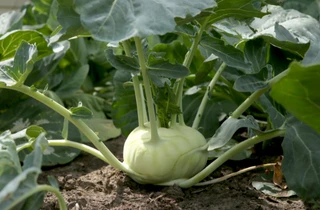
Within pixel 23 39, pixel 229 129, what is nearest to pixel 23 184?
pixel 229 129

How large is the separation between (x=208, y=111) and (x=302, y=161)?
49 centimetres

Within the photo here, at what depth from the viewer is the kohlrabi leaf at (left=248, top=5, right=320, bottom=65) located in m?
1.03

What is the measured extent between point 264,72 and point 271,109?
0.10 m

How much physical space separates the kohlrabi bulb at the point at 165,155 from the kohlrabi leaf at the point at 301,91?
1.05ft

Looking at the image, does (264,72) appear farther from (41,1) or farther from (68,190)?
(41,1)

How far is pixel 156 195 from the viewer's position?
1021 millimetres

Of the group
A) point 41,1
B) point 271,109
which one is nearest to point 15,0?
point 41,1

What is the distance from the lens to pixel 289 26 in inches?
47.3

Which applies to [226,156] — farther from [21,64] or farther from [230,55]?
[21,64]

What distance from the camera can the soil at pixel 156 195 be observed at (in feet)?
3.23

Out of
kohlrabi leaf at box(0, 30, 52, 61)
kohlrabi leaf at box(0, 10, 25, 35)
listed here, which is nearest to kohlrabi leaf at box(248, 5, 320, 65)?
kohlrabi leaf at box(0, 30, 52, 61)

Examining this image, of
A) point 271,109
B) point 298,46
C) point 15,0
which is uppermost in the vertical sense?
point 298,46

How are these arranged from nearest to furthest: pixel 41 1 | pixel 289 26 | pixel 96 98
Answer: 1. pixel 289 26
2. pixel 96 98
3. pixel 41 1

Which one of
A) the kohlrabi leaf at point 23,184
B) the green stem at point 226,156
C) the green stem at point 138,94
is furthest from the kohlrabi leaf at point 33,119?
the kohlrabi leaf at point 23,184
